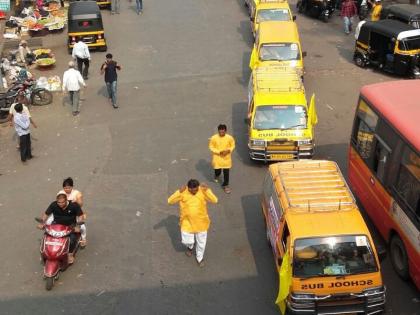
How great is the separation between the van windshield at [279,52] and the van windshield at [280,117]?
5.04 m

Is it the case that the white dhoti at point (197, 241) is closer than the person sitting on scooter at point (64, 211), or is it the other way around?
the person sitting on scooter at point (64, 211)

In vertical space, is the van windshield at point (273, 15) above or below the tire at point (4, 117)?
above

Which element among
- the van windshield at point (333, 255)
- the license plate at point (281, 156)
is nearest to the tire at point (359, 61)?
the license plate at point (281, 156)

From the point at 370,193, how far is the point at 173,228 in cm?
395

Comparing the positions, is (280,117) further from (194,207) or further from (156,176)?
(194,207)

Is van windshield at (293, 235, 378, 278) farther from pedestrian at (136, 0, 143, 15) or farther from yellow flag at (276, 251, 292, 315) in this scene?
pedestrian at (136, 0, 143, 15)

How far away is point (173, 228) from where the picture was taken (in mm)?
11883

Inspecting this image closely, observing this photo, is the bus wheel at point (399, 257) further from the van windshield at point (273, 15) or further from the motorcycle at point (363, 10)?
the motorcycle at point (363, 10)

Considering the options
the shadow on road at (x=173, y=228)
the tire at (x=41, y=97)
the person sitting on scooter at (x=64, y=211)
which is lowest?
the tire at (x=41, y=97)

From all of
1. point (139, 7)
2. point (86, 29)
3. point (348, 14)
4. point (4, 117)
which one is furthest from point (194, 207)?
point (139, 7)

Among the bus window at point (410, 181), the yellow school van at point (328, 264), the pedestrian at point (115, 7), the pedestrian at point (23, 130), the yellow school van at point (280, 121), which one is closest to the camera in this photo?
the yellow school van at point (328, 264)

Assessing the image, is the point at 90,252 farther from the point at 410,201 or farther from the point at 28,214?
the point at 410,201

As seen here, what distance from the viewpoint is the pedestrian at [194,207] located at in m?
9.87

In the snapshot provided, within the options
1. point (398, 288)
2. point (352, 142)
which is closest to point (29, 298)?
point (398, 288)
